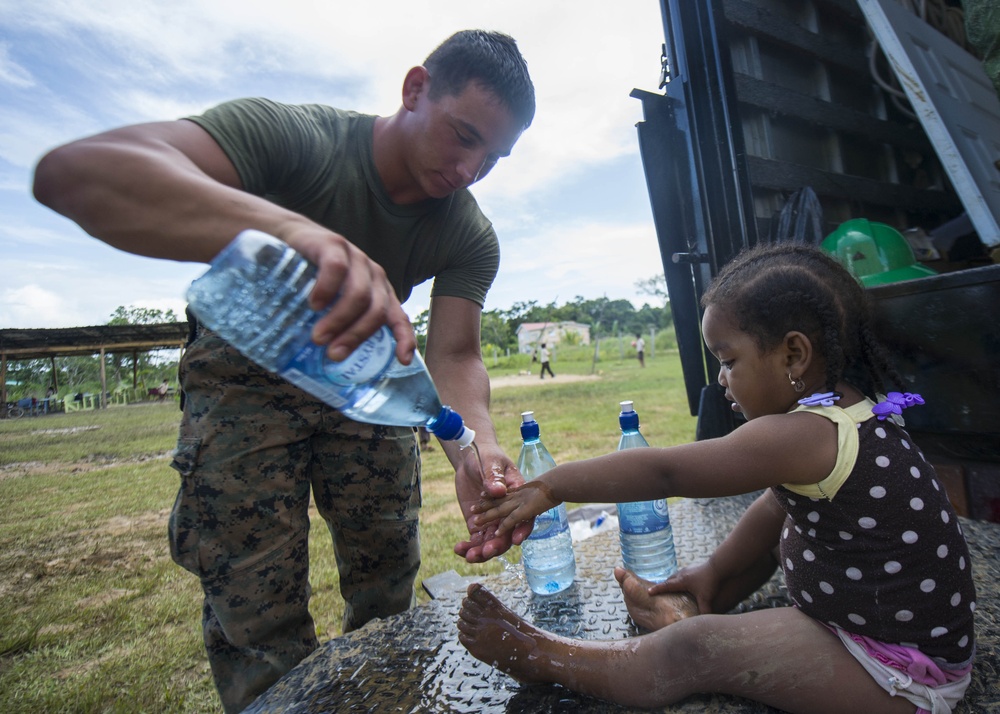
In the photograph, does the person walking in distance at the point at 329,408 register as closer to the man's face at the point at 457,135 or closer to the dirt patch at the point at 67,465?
the man's face at the point at 457,135

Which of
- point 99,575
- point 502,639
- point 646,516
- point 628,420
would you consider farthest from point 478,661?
point 99,575

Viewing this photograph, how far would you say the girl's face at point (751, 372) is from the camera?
1.30 metres

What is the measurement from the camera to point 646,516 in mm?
1957

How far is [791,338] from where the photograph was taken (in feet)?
4.19

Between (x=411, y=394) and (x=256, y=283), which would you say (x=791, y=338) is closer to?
(x=411, y=394)

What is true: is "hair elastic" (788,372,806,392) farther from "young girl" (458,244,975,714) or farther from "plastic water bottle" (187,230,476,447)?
"plastic water bottle" (187,230,476,447)

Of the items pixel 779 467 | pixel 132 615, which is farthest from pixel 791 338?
pixel 132 615

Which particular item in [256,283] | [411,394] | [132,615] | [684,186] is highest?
[684,186]

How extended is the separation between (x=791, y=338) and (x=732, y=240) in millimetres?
1423

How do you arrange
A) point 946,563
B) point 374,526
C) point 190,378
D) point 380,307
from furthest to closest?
1. point 374,526
2. point 190,378
3. point 946,563
4. point 380,307

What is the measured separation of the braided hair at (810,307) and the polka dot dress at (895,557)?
0.20 meters

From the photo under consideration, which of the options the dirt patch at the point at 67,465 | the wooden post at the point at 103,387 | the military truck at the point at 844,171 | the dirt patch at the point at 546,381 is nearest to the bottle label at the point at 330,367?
the dirt patch at the point at 67,465

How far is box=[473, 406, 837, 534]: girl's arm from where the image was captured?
1164 mm

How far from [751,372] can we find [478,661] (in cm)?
110
